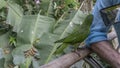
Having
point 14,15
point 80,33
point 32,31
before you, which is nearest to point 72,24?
point 32,31

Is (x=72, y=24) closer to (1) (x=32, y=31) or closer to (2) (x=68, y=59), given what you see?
(1) (x=32, y=31)

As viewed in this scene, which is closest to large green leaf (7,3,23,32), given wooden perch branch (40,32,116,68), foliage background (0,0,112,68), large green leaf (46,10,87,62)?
foliage background (0,0,112,68)

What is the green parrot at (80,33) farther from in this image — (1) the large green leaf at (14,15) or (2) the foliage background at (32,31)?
(1) the large green leaf at (14,15)

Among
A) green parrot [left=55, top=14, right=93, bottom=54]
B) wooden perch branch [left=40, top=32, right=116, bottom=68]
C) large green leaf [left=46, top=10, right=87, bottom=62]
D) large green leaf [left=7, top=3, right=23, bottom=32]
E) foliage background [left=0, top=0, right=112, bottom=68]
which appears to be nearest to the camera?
wooden perch branch [left=40, top=32, right=116, bottom=68]

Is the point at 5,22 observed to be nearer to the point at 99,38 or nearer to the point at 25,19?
the point at 25,19

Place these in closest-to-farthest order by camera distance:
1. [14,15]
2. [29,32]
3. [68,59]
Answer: [68,59]
[29,32]
[14,15]

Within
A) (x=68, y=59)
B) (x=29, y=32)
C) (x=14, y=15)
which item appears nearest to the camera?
(x=68, y=59)

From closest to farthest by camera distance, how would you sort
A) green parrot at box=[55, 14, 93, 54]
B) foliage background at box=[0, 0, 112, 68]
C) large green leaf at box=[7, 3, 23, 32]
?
green parrot at box=[55, 14, 93, 54] → foliage background at box=[0, 0, 112, 68] → large green leaf at box=[7, 3, 23, 32]

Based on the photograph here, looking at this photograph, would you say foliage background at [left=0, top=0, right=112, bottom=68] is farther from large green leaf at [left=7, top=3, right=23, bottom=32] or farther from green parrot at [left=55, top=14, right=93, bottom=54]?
green parrot at [left=55, top=14, right=93, bottom=54]

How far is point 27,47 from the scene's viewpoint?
1.71 meters

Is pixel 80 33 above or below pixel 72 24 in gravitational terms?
above

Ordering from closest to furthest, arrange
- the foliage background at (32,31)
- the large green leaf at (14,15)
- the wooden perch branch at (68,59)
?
1. the wooden perch branch at (68,59)
2. the foliage background at (32,31)
3. the large green leaf at (14,15)

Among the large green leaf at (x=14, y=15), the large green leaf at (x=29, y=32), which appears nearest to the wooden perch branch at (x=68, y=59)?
the large green leaf at (x=29, y=32)

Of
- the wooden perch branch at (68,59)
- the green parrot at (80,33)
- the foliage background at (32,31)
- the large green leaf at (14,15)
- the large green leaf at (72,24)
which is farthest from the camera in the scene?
the large green leaf at (14,15)
